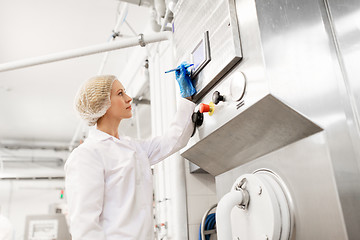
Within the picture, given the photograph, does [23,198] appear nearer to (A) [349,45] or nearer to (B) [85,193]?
(B) [85,193]

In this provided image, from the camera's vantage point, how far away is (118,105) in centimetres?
145

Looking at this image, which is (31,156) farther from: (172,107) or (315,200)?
(315,200)

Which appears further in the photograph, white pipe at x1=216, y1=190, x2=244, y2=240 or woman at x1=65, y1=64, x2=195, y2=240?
woman at x1=65, y1=64, x2=195, y2=240

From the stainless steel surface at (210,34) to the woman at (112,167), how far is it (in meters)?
0.12

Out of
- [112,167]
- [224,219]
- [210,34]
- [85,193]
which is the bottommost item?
[224,219]

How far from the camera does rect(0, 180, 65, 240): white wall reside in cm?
580

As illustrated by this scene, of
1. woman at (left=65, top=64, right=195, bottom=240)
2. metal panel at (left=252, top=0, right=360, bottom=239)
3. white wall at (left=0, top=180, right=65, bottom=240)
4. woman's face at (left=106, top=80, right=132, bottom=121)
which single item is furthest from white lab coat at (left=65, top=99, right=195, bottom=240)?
white wall at (left=0, top=180, right=65, bottom=240)

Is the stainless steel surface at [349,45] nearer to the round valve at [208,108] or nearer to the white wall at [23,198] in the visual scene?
the round valve at [208,108]

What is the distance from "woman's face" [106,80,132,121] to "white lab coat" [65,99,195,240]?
0.11m

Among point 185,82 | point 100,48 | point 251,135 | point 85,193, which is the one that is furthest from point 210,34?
point 100,48

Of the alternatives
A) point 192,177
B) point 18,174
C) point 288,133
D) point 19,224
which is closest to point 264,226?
point 288,133

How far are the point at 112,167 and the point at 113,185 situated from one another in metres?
0.08

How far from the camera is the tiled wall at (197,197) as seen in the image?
1.62 m

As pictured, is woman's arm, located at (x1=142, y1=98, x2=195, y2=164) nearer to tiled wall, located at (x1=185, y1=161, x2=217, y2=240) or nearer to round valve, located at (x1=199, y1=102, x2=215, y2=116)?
round valve, located at (x1=199, y1=102, x2=215, y2=116)
